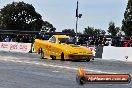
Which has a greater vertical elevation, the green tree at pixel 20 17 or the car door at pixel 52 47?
the green tree at pixel 20 17

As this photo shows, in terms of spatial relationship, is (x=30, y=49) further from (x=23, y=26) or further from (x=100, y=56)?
(x=23, y=26)

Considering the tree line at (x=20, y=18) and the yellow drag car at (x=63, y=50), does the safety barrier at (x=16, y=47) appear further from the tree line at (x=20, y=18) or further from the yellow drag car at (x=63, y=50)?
the tree line at (x=20, y=18)

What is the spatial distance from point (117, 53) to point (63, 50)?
21.5 ft

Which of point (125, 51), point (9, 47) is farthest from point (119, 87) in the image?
point (9, 47)

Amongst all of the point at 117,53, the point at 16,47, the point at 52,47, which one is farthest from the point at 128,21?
the point at 52,47

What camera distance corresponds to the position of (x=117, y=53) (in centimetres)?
3117

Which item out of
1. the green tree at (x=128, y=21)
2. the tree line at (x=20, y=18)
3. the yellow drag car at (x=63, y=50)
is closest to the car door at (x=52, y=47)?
the yellow drag car at (x=63, y=50)

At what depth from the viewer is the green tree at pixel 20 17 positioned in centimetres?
12800

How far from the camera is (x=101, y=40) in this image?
1515 inches

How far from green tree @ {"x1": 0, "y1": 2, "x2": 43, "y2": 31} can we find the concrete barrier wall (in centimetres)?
9524

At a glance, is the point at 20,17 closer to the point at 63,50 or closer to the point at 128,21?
the point at 128,21

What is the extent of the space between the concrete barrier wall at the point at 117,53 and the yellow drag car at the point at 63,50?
466 centimetres

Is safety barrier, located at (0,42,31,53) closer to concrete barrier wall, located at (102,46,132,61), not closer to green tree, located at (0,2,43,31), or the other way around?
concrete barrier wall, located at (102,46,132,61)

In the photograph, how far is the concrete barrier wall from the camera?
30047mm
